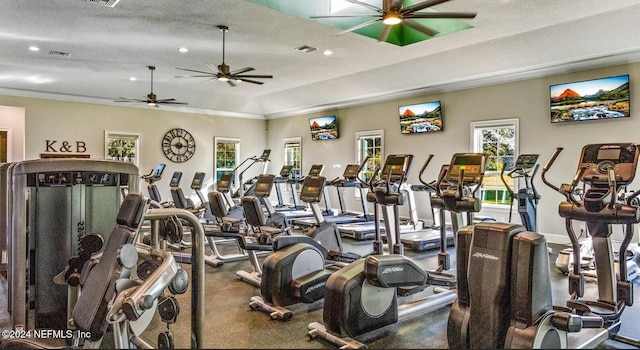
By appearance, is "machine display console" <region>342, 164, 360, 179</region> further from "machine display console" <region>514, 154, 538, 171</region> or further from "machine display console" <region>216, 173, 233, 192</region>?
"machine display console" <region>514, 154, 538, 171</region>

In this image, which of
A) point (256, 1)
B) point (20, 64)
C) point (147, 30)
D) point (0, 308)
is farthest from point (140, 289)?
point (20, 64)

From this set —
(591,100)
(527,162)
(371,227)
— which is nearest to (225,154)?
(371,227)

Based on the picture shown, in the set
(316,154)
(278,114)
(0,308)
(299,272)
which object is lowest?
(0,308)

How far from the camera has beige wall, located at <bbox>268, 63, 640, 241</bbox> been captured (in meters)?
6.56

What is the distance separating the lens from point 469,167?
15.0 ft

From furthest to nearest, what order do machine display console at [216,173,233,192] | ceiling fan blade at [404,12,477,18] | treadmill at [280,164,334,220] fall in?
treadmill at [280,164,334,220]
machine display console at [216,173,233,192]
ceiling fan blade at [404,12,477,18]

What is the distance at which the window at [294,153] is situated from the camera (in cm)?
1250

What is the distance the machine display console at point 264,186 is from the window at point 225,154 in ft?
20.9

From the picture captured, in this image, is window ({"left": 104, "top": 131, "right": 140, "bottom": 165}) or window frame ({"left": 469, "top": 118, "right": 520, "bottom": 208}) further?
window ({"left": 104, "top": 131, "right": 140, "bottom": 165})

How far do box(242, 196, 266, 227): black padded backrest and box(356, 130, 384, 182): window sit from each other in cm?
574

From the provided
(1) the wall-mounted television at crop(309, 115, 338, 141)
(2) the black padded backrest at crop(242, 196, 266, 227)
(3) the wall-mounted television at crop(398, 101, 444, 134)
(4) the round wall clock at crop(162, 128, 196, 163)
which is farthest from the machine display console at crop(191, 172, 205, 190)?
(2) the black padded backrest at crop(242, 196, 266, 227)

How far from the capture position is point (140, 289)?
174cm

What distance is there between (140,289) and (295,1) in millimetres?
4715

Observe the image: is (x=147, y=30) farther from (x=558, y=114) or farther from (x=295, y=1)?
(x=558, y=114)
